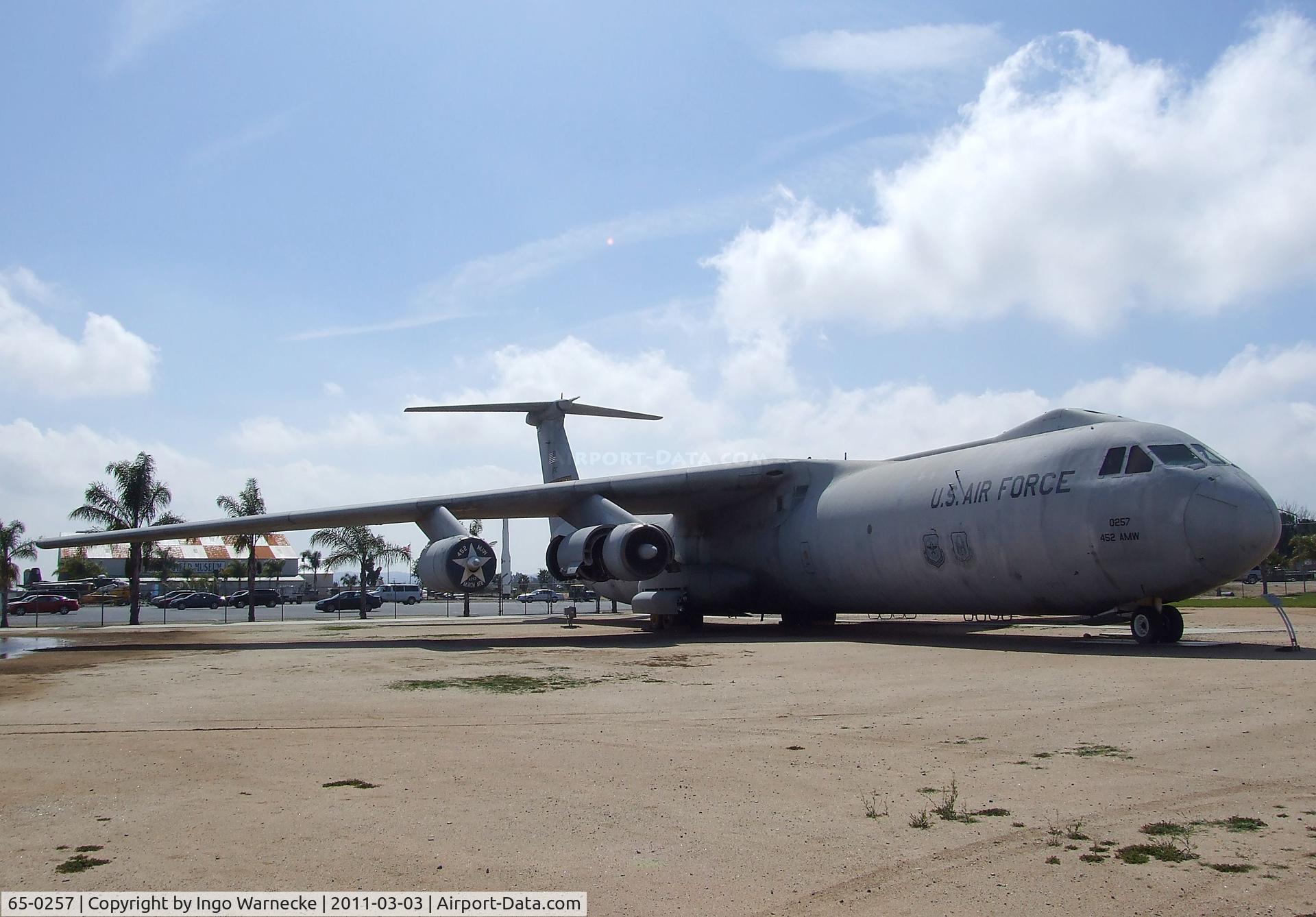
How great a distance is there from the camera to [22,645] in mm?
21406

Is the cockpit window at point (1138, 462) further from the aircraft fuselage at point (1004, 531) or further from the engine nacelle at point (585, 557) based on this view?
the engine nacelle at point (585, 557)

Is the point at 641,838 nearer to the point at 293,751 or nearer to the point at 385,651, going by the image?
the point at 293,751

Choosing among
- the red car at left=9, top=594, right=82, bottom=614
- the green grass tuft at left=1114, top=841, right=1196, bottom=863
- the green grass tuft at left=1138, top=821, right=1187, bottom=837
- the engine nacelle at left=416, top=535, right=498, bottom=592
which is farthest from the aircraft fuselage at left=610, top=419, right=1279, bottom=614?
the red car at left=9, top=594, right=82, bottom=614

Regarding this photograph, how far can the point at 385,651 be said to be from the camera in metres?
17.4

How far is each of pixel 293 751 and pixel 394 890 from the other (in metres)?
3.54

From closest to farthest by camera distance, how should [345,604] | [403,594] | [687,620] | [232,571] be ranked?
[687,620]
[345,604]
[403,594]
[232,571]

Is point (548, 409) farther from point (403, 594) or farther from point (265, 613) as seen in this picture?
point (403, 594)

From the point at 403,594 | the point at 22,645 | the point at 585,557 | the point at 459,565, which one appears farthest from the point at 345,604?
the point at 585,557

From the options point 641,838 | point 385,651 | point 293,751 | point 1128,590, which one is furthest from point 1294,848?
point 385,651

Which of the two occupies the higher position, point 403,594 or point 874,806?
point 874,806

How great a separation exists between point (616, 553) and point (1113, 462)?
938 cm

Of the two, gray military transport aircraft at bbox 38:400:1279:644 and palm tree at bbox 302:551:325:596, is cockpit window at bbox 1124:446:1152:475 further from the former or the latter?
palm tree at bbox 302:551:325:596

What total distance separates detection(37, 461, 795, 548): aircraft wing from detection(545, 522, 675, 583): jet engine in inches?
51.5

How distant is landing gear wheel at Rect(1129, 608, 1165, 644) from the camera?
1445 centimetres
